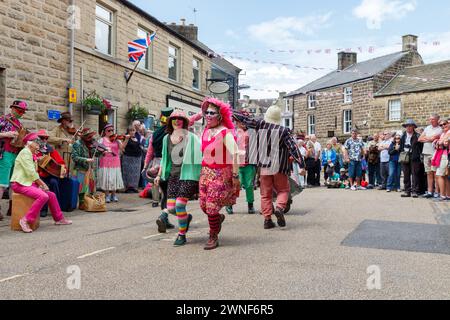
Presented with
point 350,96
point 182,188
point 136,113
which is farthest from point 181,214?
point 350,96

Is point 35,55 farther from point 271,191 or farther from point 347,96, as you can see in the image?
point 347,96

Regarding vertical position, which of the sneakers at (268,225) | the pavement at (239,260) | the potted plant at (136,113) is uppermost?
the potted plant at (136,113)

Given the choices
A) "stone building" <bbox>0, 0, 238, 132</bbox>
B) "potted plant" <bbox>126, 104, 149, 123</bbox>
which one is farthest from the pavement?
"potted plant" <bbox>126, 104, 149, 123</bbox>

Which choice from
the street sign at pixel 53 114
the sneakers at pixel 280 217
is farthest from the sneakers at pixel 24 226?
the street sign at pixel 53 114

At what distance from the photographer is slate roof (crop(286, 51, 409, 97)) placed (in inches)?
1486

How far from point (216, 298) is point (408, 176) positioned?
34.0ft

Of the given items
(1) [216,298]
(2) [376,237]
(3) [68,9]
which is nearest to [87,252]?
(1) [216,298]

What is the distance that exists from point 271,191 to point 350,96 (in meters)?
33.5

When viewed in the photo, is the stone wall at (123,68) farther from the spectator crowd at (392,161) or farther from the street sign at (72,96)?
the spectator crowd at (392,161)

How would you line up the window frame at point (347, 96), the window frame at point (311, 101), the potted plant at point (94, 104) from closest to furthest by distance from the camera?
the potted plant at point (94, 104), the window frame at point (347, 96), the window frame at point (311, 101)

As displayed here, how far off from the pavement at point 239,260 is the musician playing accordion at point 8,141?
0.96m

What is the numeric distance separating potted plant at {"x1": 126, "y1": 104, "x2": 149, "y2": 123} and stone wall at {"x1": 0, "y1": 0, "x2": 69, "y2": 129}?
3.25 meters

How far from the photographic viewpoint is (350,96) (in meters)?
38.9

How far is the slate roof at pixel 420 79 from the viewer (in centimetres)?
3250
